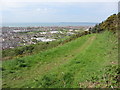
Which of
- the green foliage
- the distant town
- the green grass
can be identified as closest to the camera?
the green grass

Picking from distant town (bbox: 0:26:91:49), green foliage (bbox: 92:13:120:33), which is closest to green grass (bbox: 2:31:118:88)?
green foliage (bbox: 92:13:120:33)

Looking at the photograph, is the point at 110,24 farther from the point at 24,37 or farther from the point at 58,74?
the point at 24,37

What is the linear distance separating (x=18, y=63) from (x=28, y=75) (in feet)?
5.66

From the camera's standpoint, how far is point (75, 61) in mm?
8062

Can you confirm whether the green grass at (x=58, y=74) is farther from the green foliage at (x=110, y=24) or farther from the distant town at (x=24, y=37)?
the distant town at (x=24, y=37)

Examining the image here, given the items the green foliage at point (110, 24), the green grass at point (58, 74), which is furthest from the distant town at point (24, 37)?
the green grass at point (58, 74)

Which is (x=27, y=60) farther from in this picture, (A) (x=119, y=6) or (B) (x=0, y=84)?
(A) (x=119, y=6)

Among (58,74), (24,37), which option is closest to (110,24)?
(58,74)

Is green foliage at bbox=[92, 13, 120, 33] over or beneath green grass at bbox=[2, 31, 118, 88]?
over

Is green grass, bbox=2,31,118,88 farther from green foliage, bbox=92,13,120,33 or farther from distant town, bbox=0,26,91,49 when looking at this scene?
distant town, bbox=0,26,91,49

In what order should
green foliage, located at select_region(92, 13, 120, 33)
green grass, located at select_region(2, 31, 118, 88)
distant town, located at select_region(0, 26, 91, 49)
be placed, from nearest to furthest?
green grass, located at select_region(2, 31, 118, 88) < green foliage, located at select_region(92, 13, 120, 33) < distant town, located at select_region(0, 26, 91, 49)

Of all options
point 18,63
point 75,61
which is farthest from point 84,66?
point 18,63

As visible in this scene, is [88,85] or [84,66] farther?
[84,66]

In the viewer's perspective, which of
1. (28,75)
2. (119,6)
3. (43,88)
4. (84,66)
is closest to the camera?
(43,88)
